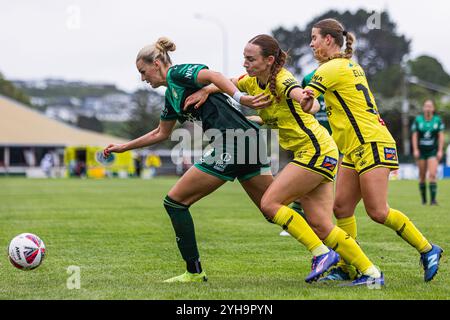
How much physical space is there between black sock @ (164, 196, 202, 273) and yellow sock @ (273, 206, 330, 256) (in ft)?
2.94

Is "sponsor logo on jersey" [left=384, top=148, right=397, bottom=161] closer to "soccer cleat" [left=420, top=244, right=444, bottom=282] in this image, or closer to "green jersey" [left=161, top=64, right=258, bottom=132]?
"soccer cleat" [left=420, top=244, right=444, bottom=282]

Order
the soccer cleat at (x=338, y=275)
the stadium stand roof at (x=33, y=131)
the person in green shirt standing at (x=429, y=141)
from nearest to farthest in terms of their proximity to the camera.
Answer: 1. the soccer cleat at (x=338, y=275)
2. the person in green shirt standing at (x=429, y=141)
3. the stadium stand roof at (x=33, y=131)

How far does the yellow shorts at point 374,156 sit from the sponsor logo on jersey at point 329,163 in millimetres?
335

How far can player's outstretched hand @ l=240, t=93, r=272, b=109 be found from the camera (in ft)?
20.5

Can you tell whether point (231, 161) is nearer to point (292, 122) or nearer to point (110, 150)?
point (292, 122)

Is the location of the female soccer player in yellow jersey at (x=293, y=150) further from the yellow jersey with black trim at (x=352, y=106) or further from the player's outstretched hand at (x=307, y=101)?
the player's outstretched hand at (x=307, y=101)

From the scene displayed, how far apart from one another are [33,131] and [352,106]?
7504 cm

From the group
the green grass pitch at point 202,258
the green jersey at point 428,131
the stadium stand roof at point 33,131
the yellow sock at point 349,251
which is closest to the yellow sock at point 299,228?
the yellow sock at point 349,251

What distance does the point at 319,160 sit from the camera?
6.56m

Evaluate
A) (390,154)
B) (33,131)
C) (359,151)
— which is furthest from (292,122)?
(33,131)

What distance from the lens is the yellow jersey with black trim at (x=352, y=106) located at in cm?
674

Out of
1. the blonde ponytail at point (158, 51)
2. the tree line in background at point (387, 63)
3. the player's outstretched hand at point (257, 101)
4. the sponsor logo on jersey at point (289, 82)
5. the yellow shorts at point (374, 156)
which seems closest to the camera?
the player's outstretched hand at point (257, 101)
